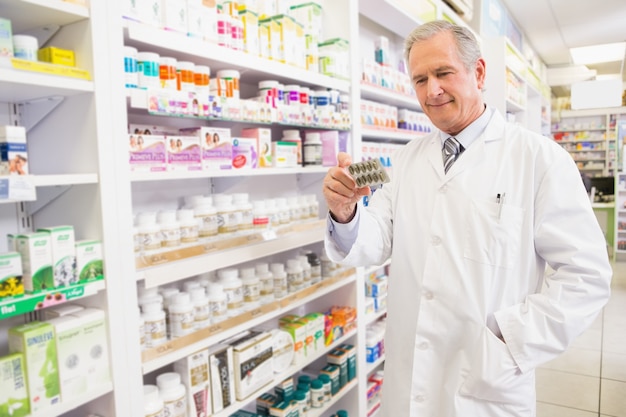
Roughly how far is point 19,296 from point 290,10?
77.9 inches

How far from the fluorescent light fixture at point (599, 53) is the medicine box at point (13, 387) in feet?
37.9

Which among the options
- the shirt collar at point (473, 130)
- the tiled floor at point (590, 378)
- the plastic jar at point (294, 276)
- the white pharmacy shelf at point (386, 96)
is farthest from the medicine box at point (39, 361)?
the tiled floor at point (590, 378)

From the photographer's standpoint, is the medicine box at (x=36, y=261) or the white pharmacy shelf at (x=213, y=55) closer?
the medicine box at (x=36, y=261)

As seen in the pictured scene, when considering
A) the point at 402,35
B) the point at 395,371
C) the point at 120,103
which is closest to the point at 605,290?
the point at 395,371

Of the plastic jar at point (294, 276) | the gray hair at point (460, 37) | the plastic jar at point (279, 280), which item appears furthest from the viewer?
the plastic jar at point (294, 276)

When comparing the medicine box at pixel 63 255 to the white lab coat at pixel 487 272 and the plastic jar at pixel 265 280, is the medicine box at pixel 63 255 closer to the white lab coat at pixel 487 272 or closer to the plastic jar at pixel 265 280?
the white lab coat at pixel 487 272

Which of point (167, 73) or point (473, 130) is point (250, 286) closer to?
point (167, 73)

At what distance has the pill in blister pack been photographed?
1397 mm

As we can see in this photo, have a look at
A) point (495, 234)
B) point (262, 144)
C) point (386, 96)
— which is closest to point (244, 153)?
point (262, 144)

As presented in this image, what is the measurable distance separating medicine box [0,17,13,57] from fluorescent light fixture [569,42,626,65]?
11301mm

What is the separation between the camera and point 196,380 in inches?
76.4

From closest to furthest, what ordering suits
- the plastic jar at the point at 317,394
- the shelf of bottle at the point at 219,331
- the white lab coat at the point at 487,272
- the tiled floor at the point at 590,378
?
the white lab coat at the point at 487,272
the shelf of bottle at the point at 219,331
the plastic jar at the point at 317,394
the tiled floor at the point at 590,378

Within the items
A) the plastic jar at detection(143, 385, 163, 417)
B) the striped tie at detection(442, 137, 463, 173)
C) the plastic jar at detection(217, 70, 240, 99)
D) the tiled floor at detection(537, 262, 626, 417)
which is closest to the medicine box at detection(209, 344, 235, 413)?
the plastic jar at detection(143, 385, 163, 417)

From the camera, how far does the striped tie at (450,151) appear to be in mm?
1803
